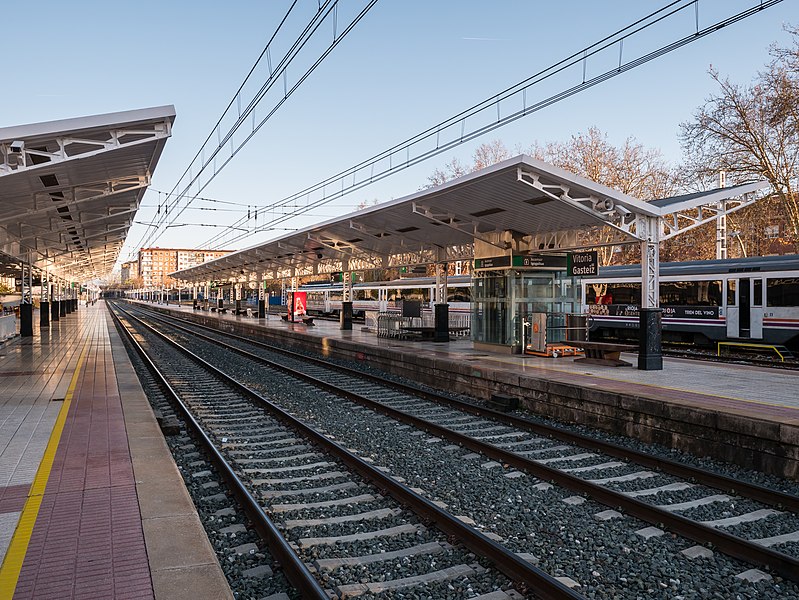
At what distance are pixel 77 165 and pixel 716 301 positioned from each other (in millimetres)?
18544

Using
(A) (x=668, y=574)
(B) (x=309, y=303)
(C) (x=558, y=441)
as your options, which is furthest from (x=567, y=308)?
(B) (x=309, y=303)

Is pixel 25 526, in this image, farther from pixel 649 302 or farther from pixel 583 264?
pixel 583 264

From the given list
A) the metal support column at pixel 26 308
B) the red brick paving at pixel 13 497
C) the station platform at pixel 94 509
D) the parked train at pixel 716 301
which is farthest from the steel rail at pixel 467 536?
the metal support column at pixel 26 308

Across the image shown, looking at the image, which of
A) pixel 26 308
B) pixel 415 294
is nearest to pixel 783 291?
pixel 415 294

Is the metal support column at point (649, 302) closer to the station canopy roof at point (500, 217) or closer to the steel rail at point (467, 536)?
the station canopy roof at point (500, 217)

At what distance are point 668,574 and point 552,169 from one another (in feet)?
27.8

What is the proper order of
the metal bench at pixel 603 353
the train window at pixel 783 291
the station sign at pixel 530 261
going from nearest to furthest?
the metal bench at pixel 603 353 < the station sign at pixel 530 261 < the train window at pixel 783 291

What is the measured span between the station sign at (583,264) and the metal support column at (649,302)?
5.33 feet

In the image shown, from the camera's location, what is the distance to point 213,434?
919 centimetres

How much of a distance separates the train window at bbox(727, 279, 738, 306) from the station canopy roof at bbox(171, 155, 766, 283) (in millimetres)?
2420

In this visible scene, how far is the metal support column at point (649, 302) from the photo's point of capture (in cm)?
1283

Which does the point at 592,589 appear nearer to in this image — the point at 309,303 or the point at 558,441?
the point at 558,441

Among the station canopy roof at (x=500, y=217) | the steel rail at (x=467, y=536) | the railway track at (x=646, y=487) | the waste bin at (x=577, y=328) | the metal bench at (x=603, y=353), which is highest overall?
the station canopy roof at (x=500, y=217)

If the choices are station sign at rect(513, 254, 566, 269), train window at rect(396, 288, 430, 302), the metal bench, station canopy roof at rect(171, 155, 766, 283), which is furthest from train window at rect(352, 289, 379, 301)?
the metal bench
